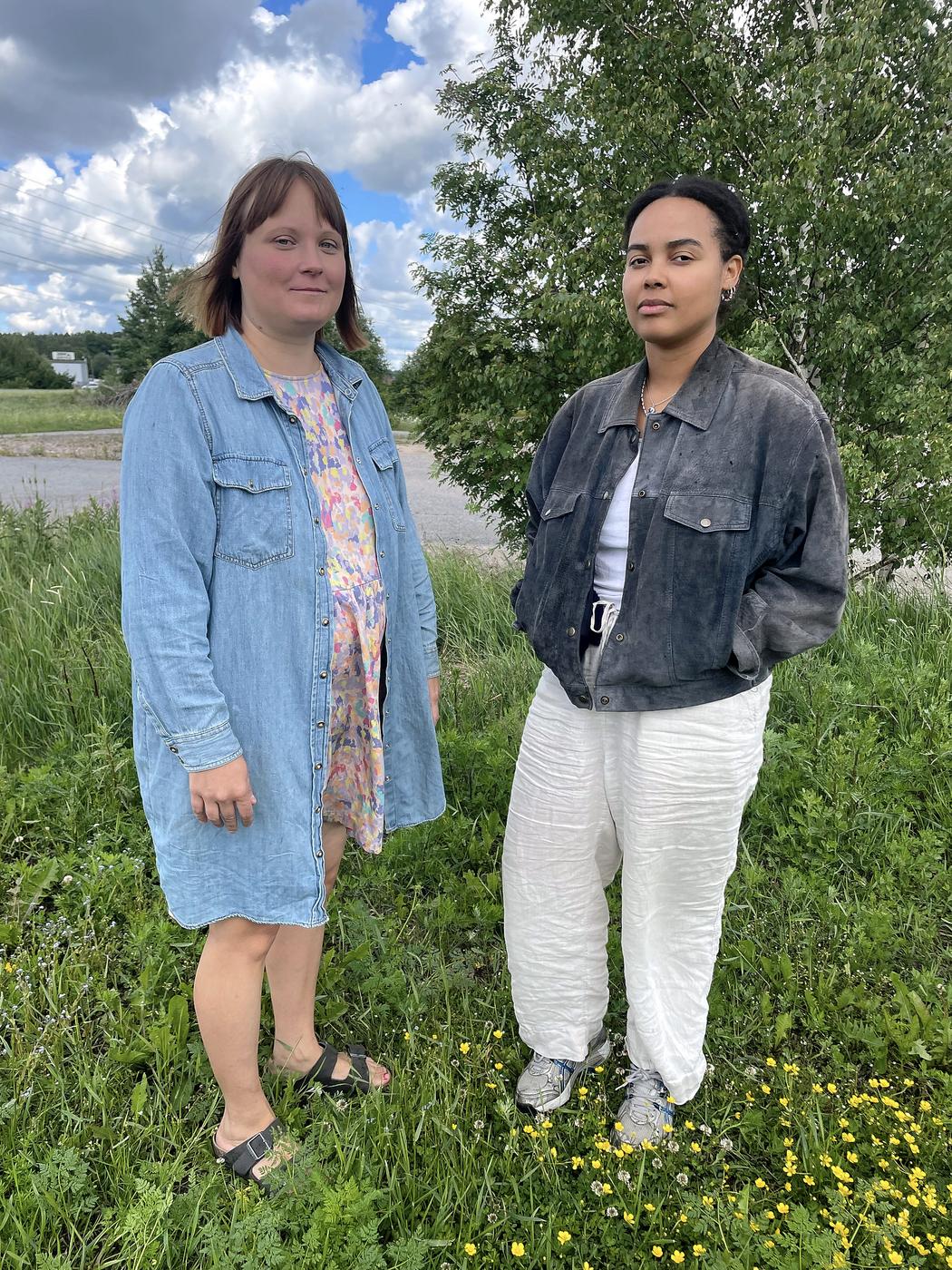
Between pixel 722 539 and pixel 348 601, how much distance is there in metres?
0.82

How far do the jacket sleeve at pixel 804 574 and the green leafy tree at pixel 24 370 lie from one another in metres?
88.2

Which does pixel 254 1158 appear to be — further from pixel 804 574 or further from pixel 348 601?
pixel 804 574

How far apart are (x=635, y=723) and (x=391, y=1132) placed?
3.80 ft

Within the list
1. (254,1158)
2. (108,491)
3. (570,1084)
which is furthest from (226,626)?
(108,491)

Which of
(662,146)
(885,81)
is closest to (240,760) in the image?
(885,81)

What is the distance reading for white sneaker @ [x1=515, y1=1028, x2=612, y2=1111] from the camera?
7.11ft

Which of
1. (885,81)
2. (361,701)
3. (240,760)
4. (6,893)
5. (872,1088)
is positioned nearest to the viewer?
(240,760)

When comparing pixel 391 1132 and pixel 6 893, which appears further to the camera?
pixel 6 893

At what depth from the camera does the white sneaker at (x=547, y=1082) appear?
85.4 inches

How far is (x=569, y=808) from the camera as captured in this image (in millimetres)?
2031

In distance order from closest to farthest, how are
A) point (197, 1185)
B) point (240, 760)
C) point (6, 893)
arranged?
point (240, 760) < point (197, 1185) < point (6, 893)

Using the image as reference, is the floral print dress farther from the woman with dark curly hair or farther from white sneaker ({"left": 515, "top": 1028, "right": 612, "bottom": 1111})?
white sneaker ({"left": 515, "top": 1028, "right": 612, "bottom": 1111})

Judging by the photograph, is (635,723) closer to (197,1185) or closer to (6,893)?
(197,1185)

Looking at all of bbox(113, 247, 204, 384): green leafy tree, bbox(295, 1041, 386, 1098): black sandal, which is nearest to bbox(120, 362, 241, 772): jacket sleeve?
bbox(295, 1041, 386, 1098): black sandal
